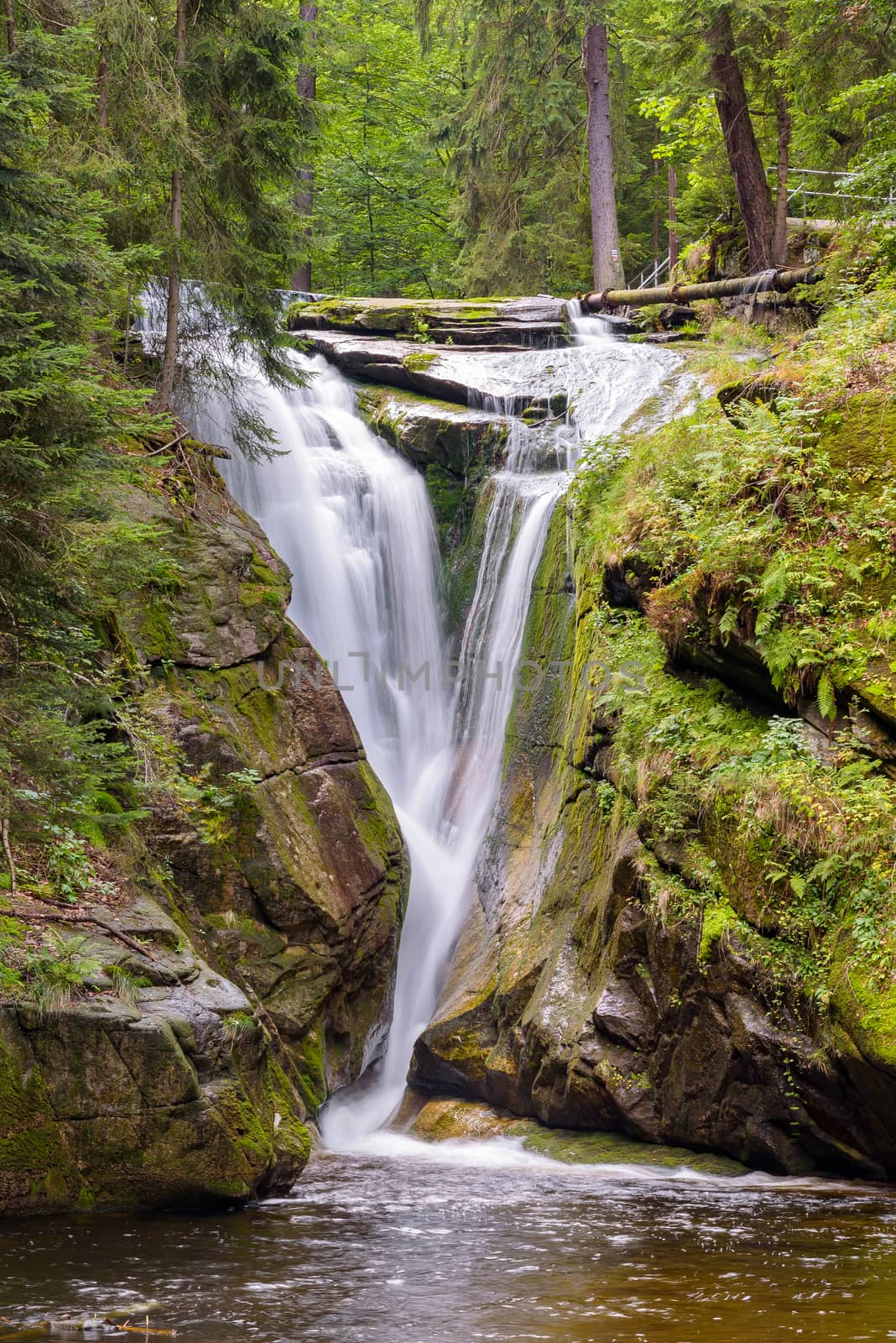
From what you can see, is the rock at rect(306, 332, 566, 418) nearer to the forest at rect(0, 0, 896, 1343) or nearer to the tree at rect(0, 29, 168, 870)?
the forest at rect(0, 0, 896, 1343)

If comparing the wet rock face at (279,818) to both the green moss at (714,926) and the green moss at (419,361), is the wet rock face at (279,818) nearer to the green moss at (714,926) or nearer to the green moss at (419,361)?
the green moss at (714,926)

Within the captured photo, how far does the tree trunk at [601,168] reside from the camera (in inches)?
871

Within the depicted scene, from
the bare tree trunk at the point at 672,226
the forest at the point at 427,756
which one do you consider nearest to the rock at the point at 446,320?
the forest at the point at 427,756

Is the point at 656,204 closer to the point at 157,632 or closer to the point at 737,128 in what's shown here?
the point at 737,128

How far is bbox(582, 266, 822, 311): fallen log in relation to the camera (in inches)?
635

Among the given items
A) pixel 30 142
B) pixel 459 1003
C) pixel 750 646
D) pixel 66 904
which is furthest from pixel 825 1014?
pixel 30 142

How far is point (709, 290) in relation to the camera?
18.1 meters

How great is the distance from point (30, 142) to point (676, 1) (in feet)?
38.4

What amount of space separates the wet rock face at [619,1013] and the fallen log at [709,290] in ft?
25.2

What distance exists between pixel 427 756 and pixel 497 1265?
8068 mm

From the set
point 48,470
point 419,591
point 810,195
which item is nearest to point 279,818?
point 48,470

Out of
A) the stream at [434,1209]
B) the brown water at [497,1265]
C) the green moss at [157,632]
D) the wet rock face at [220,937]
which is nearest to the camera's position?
the brown water at [497,1265]

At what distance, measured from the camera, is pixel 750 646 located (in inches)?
331

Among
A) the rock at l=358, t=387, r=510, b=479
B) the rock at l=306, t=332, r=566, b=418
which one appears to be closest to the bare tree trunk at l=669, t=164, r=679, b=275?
the rock at l=306, t=332, r=566, b=418
